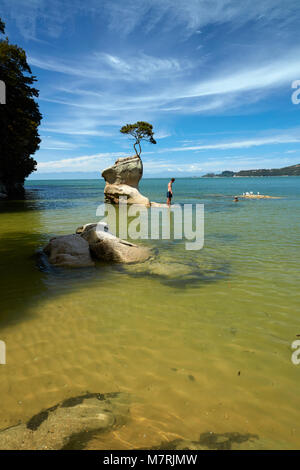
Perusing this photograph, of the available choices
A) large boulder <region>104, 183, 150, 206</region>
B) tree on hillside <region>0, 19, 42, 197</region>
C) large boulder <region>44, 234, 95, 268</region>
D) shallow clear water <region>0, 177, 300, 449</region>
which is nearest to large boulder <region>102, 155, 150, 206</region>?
large boulder <region>104, 183, 150, 206</region>

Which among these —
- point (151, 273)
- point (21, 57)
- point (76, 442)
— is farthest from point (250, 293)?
point (21, 57)

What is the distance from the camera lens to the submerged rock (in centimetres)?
249

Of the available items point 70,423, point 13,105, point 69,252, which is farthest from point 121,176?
point 70,423

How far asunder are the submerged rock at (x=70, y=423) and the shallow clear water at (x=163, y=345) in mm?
114

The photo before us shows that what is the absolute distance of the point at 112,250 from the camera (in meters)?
8.88

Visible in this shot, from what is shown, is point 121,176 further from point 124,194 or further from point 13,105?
point 13,105

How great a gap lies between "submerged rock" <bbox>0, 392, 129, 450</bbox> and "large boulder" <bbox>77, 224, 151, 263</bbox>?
5.72 m

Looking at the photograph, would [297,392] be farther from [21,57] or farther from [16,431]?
[21,57]

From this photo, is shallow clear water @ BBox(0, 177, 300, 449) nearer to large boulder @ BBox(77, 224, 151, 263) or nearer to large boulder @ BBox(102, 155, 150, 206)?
large boulder @ BBox(77, 224, 151, 263)

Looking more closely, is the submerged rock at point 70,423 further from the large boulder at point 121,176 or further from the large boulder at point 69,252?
the large boulder at point 121,176

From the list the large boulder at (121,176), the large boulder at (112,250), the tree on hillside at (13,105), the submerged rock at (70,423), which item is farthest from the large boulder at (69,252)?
the large boulder at (121,176)
